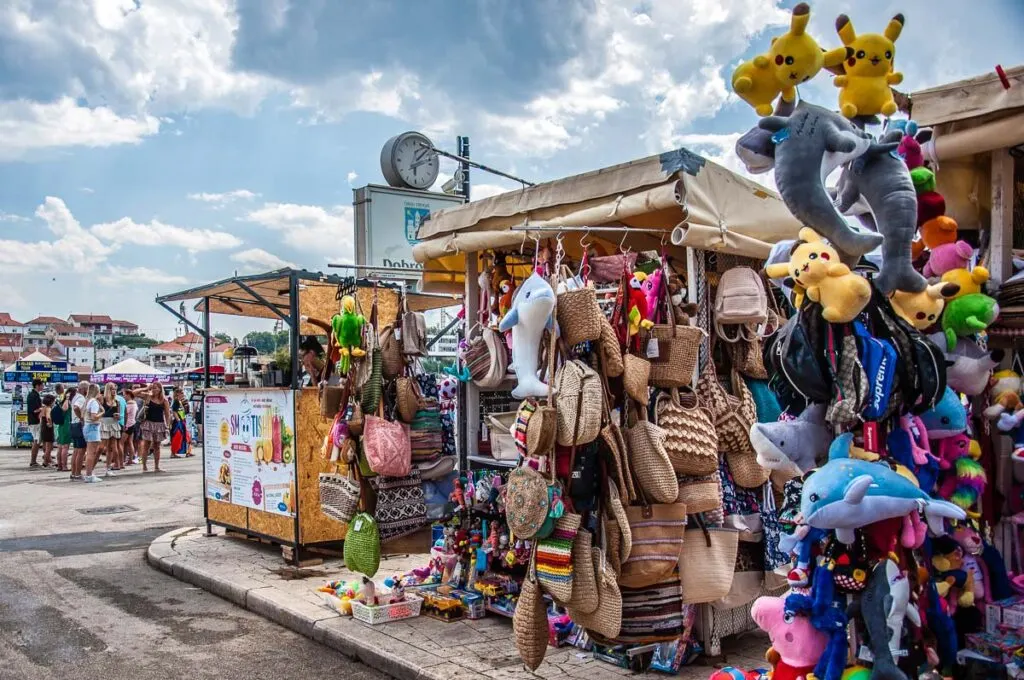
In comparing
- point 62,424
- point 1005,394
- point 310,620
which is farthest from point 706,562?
point 62,424

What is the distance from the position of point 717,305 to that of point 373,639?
10.5 feet

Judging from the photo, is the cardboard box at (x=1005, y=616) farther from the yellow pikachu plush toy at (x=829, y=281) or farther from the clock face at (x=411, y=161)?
the clock face at (x=411, y=161)

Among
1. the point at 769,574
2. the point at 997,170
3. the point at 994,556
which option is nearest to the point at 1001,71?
the point at 997,170

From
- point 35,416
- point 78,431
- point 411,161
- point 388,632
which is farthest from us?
point 35,416

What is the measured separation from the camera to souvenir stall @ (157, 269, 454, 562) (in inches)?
314

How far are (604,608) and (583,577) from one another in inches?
7.5

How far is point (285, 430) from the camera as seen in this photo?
8.10 metres

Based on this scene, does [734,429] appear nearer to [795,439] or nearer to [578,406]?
[578,406]

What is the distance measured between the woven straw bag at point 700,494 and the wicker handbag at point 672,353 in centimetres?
57

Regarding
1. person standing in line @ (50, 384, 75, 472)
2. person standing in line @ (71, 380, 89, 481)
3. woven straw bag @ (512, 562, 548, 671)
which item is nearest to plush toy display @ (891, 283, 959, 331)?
woven straw bag @ (512, 562, 548, 671)

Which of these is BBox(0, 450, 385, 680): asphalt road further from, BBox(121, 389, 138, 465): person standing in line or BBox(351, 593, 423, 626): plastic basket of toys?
BBox(121, 389, 138, 465): person standing in line

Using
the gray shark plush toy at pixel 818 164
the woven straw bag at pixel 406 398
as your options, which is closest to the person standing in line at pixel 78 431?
the woven straw bag at pixel 406 398

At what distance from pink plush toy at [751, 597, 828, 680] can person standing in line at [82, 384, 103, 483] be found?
49.2 ft

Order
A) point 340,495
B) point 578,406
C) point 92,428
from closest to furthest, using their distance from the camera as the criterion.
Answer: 1. point 578,406
2. point 340,495
3. point 92,428
